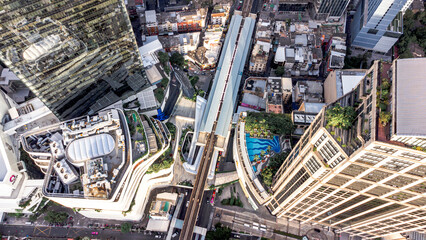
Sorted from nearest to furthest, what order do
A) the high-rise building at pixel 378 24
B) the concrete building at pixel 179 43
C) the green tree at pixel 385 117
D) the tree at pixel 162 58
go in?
the green tree at pixel 385 117 < the high-rise building at pixel 378 24 < the tree at pixel 162 58 < the concrete building at pixel 179 43

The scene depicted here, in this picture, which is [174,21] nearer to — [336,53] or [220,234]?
[336,53]

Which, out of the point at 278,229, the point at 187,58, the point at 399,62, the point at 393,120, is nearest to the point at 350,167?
the point at 393,120

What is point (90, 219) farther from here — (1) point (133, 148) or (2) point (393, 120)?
(2) point (393, 120)

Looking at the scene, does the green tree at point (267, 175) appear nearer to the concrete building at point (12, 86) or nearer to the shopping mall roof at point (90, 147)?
the shopping mall roof at point (90, 147)

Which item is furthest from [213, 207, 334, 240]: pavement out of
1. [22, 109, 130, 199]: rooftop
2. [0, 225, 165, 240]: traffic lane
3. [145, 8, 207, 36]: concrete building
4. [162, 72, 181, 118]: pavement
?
[145, 8, 207, 36]: concrete building

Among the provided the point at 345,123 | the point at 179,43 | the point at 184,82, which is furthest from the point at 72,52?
the point at 345,123

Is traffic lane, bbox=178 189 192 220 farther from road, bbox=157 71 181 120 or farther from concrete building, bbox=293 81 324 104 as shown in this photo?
concrete building, bbox=293 81 324 104

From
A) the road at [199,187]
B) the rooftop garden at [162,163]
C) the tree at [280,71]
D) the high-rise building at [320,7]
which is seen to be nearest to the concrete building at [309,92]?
the tree at [280,71]
